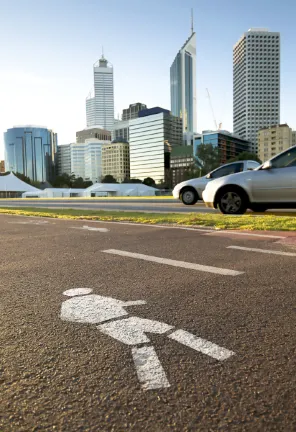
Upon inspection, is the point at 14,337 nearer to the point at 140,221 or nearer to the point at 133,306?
the point at 133,306

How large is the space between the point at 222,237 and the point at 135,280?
293 centimetres

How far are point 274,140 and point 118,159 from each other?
84.8m

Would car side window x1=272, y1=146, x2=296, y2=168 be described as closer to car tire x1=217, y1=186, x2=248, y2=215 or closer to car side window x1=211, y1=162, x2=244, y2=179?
car tire x1=217, y1=186, x2=248, y2=215

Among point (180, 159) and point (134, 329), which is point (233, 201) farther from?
point (180, 159)

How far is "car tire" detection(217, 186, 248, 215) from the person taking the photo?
8.48 metres

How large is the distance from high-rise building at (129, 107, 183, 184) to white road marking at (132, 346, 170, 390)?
6770 inches

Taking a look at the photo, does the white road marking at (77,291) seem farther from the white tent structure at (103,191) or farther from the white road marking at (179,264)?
the white tent structure at (103,191)

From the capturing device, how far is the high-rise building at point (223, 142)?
509 feet

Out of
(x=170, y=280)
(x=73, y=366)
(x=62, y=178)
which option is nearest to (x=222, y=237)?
(x=170, y=280)

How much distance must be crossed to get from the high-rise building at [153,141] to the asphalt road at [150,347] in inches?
6714

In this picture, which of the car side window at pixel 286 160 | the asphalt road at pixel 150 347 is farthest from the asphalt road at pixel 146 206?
the asphalt road at pixel 150 347

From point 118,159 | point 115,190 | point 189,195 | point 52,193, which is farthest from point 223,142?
point 189,195

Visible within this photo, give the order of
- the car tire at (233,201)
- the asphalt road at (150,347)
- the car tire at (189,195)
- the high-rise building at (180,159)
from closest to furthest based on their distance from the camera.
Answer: the asphalt road at (150,347) < the car tire at (233,201) < the car tire at (189,195) < the high-rise building at (180,159)

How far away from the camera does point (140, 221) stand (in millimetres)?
8930
